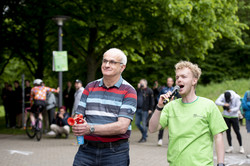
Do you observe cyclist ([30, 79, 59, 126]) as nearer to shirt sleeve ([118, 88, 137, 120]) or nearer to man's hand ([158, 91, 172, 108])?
shirt sleeve ([118, 88, 137, 120])

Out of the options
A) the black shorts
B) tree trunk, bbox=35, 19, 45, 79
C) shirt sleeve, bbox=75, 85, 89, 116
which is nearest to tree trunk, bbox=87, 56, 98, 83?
tree trunk, bbox=35, 19, 45, 79

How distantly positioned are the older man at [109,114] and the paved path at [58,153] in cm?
484

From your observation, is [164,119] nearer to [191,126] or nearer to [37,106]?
[191,126]

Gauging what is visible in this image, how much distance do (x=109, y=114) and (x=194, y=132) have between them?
0.76 metres

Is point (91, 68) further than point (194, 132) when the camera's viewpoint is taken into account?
Yes

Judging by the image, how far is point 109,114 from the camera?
3418 millimetres

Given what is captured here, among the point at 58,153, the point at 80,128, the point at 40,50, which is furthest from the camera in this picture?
the point at 40,50

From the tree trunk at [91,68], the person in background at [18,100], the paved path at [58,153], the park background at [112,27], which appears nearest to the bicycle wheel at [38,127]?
the paved path at [58,153]

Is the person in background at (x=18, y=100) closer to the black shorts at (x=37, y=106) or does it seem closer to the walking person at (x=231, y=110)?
the black shorts at (x=37, y=106)

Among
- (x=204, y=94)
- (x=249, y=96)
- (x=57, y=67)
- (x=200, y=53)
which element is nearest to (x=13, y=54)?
(x=57, y=67)

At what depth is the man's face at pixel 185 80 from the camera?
3.43 metres

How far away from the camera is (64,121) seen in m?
12.6

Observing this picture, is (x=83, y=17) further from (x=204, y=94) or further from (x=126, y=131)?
(x=204, y=94)

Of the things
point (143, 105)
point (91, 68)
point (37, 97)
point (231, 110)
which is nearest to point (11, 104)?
point (91, 68)
